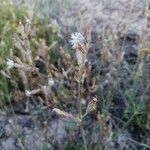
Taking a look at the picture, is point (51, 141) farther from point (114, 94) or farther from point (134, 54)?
point (134, 54)

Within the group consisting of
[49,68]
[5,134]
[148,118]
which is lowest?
[5,134]

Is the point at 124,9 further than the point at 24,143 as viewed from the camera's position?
Yes

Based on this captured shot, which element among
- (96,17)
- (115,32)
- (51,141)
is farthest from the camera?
(96,17)

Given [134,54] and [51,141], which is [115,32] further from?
[51,141]

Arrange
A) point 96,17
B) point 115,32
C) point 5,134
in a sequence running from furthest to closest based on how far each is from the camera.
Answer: point 96,17, point 115,32, point 5,134

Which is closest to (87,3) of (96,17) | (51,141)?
(96,17)

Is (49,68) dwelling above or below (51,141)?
above

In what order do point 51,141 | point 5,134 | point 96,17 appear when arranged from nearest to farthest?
1. point 51,141
2. point 5,134
3. point 96,17

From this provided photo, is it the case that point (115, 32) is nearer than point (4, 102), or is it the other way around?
point (4, 102)

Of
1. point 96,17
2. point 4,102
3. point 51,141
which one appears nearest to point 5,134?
point 4,102
